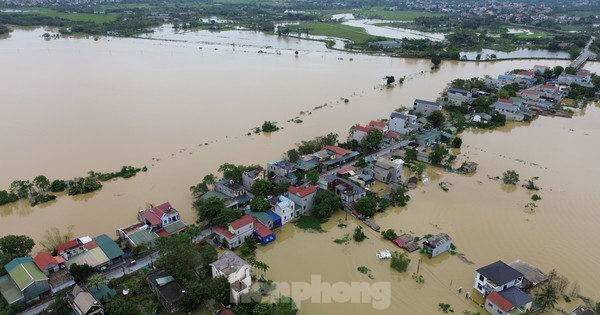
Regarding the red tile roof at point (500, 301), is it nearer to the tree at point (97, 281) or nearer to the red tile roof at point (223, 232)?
the red tile roof at point (223, 232)

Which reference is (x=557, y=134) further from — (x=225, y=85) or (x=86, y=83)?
(x=86, y=83)

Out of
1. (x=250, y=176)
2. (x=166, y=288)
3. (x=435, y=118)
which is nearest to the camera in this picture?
(x=166, y=288)

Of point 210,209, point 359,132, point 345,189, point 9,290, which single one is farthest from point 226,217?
point 359,132

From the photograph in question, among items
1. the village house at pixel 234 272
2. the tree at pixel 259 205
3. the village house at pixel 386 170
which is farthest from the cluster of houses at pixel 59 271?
the village house at pixel 386 170

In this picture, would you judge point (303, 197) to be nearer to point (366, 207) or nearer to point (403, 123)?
point (366, 207)

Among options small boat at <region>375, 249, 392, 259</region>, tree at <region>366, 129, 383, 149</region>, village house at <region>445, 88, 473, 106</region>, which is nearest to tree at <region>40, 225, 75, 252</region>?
small boat at <region>375, 249, 392, 259</region>

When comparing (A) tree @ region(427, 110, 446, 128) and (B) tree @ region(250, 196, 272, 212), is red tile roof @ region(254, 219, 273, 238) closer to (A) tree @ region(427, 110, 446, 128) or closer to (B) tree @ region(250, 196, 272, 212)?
(B) tree @ region(250, 196, 272, 212)

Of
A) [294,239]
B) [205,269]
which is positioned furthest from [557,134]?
[205,269]
